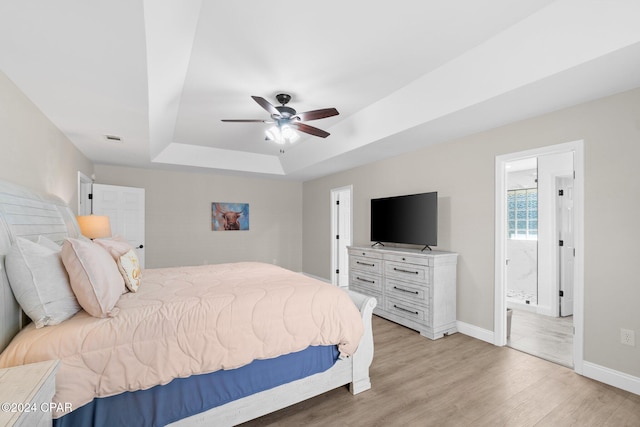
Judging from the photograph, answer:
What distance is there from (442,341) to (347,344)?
1.70 m

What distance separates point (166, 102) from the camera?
293 centimetres

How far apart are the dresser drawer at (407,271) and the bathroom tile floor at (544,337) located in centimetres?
114

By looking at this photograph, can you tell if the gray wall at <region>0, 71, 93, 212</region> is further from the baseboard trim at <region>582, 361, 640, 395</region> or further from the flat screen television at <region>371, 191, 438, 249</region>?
the baseboard trim at <region>582, 361, 640, 395</region>

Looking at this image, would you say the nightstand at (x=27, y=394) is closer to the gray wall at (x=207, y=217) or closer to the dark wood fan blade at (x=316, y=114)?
the dark wood fan blade at (x=316, y=114)

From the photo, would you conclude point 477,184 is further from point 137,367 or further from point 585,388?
point 137,367

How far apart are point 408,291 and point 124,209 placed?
4.78 m

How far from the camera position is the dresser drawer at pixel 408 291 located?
11.1 feet

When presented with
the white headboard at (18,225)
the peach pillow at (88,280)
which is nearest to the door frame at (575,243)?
the peach pillow at (88,280)

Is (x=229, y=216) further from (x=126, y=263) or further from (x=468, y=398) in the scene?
(x=468, y=398)

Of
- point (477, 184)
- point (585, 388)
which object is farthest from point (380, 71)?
point (585, 388)

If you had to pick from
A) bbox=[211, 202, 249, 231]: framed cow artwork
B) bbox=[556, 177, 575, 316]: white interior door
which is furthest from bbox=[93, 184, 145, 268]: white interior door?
bbox=[556, 177, 575, 316]: white interior door

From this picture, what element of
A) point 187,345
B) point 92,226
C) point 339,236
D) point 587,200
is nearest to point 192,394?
point 187,345

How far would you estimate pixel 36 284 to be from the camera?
1.48 metres

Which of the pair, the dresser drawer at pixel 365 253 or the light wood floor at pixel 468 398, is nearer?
the light wood floor at pixel 468 398
